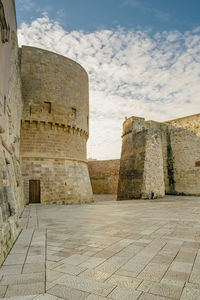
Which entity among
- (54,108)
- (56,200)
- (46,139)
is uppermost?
(54,108)

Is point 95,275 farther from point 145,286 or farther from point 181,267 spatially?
point 181,267

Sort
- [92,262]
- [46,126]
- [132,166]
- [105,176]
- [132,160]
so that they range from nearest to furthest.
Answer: [92,262]
[46,126]
[132,166]
[132,160]
[105,176]

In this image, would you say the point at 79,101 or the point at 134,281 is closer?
the point at 134,281

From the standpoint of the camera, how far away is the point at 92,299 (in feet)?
5.48

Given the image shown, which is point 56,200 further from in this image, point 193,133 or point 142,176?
point 193,133

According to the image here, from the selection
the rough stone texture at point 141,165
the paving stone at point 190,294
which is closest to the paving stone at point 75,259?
the paving stone at point 190,294

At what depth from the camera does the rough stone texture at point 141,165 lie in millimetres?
14289

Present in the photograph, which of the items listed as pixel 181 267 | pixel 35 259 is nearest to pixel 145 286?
pixel 181 267

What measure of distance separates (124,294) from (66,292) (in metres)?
0.49

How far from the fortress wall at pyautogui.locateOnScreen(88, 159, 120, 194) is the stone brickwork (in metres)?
6.61

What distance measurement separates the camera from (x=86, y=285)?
1.92 meters

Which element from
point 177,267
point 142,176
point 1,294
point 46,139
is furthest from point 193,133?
point 1,294

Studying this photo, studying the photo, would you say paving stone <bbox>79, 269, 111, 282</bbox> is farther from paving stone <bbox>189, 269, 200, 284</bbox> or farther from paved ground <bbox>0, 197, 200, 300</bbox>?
paving stone <bbox>189, 269, 200, 284</bbox>

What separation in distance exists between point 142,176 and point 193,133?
5883mm
